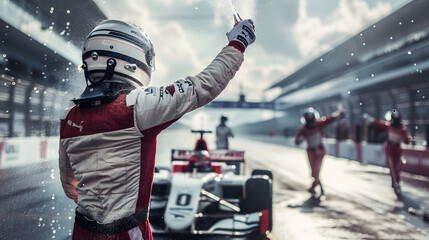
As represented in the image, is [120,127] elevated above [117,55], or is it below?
below

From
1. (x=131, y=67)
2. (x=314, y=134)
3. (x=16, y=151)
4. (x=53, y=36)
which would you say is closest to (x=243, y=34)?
(x=131, y=67)

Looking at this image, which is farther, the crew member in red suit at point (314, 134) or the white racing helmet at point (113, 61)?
the crew member in red suit at point (314, 134)

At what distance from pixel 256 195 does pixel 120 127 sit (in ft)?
6.99

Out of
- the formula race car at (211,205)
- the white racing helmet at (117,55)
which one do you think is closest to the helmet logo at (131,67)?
the white racing helmet at (117,55)

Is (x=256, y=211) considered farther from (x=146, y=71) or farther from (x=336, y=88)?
(x=336, y=88)

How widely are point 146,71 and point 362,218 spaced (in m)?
3.73

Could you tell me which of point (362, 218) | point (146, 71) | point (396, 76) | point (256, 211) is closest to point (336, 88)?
point (396, 76)

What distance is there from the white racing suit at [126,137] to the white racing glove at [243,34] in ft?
0.18

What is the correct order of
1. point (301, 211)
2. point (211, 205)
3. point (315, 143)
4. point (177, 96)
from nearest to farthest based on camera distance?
point (177, 96)
point (211, 205)
point (301, 211)
point (315, 143)

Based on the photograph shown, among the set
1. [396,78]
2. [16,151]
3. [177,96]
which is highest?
[396,78]

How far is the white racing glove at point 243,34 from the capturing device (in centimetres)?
115

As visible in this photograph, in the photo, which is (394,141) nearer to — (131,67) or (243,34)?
(243,34)

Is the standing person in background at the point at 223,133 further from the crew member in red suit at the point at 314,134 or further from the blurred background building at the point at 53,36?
the blurred background building at the point at 53,36

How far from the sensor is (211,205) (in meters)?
2.87
